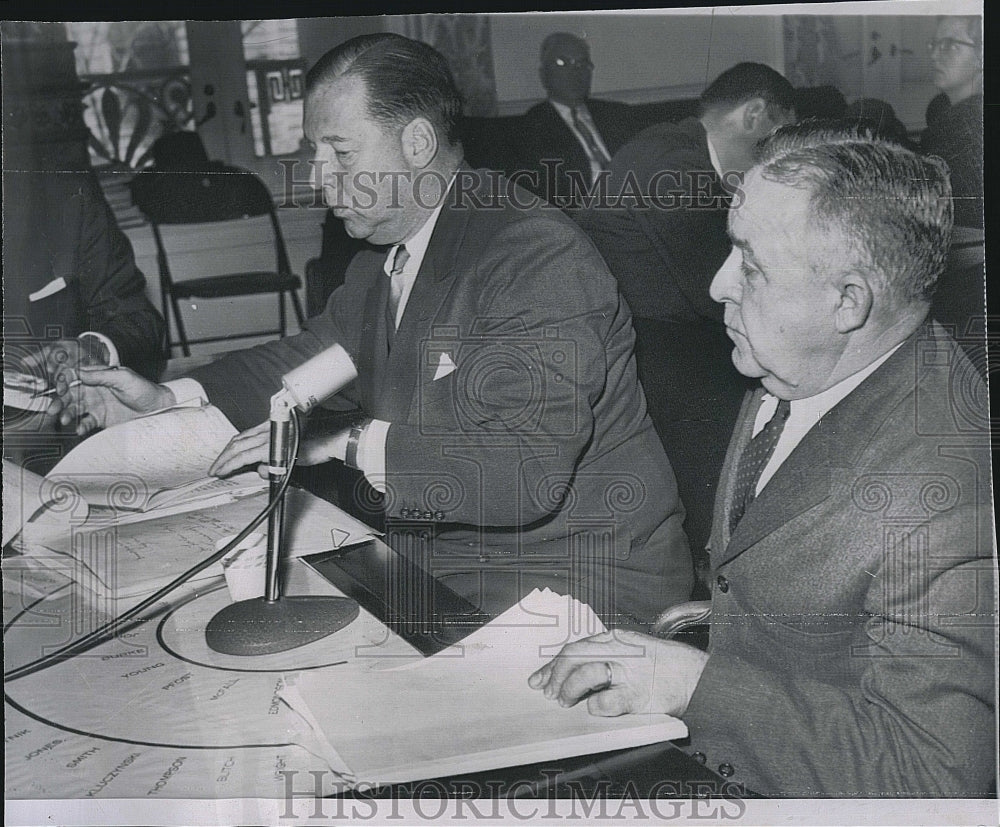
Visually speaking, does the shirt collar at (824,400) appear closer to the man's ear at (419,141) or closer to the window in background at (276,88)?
the man's ear at (419,141)

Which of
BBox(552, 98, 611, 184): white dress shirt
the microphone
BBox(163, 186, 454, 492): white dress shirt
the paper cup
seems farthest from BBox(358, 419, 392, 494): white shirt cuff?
BBox(552, 98, 611, 184): white dress shirt

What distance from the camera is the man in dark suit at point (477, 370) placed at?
2.04m

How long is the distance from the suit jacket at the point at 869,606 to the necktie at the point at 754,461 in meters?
0.02

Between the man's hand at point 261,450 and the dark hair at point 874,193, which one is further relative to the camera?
the man's hand at point 261,450

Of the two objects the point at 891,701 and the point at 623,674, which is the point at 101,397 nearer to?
the point at 623,674

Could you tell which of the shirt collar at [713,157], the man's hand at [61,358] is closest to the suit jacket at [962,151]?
the shirt collar at [713,157]

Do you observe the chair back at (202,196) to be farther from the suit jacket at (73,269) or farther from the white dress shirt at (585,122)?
the white dress shirt at (585,122)

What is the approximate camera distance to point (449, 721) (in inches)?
78.4

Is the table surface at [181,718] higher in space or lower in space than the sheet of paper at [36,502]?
lower

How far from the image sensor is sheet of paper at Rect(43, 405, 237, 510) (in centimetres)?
209

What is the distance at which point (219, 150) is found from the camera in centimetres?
206

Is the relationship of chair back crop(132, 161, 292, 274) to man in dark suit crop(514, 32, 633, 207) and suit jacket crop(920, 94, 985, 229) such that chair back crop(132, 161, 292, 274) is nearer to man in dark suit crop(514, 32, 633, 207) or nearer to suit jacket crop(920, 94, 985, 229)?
man in dark suit crop(514, 32, 633, 207)

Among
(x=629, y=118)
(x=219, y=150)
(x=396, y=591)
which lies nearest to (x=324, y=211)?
(x=219, y=150)
